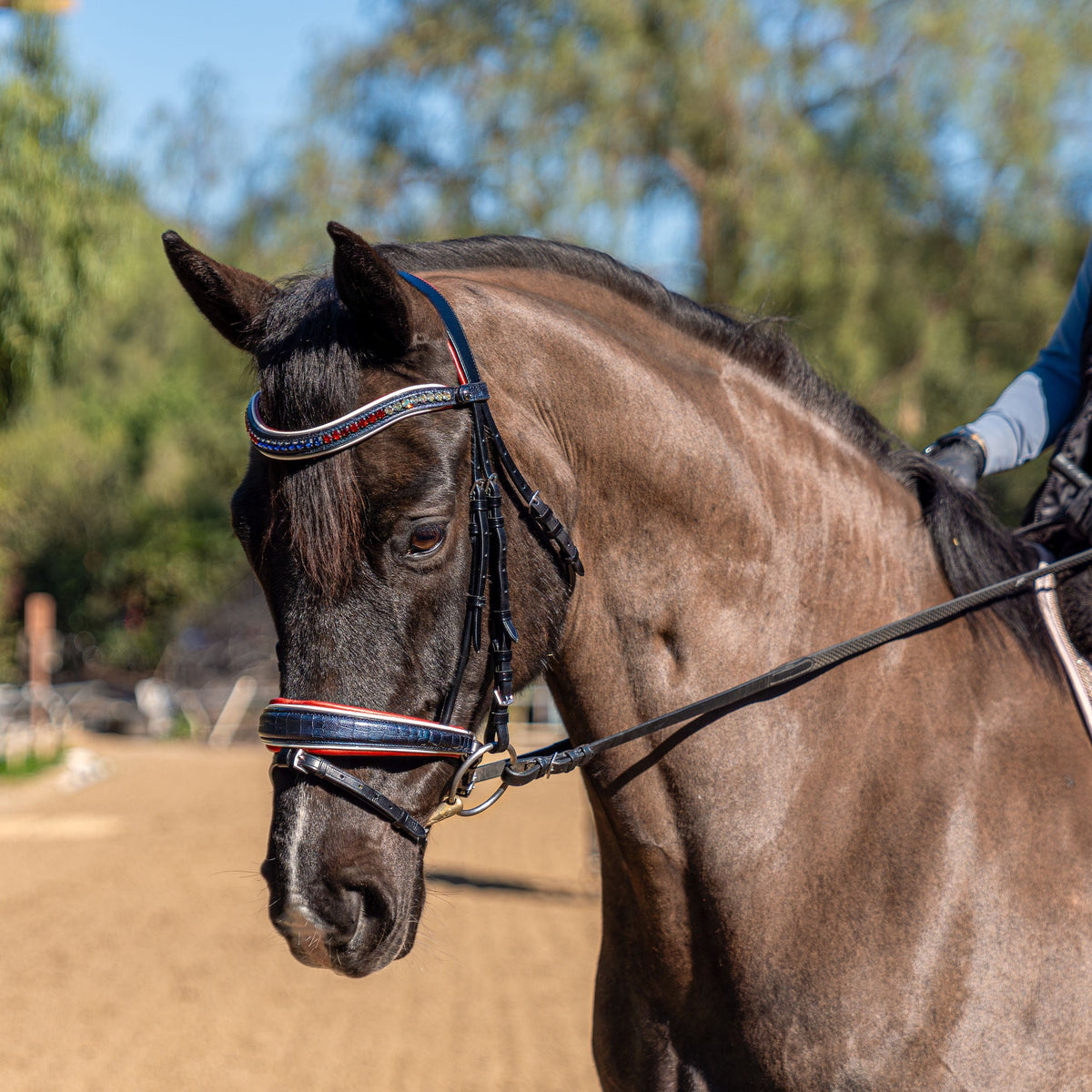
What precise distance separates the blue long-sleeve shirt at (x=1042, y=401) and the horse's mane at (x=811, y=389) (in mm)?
304

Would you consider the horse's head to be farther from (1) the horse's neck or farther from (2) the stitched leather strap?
(1) the horse's neck

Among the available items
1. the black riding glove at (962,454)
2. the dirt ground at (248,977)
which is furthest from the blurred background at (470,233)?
the black riding glove at (962,454)

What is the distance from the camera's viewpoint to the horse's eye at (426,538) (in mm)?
1668

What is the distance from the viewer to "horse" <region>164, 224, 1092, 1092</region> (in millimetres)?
1667

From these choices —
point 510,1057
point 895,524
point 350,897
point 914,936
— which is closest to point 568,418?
point 895,524

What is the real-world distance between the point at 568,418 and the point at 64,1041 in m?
5.61

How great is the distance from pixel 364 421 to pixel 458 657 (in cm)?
40

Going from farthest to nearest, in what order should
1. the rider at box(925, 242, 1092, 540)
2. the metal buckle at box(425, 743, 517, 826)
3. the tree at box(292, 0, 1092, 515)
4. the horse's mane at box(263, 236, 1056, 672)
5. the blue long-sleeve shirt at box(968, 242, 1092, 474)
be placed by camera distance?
the tree at box(292, 0, 1092, 515), the blue long-sleeve shirt at box(968, 242, 1092, 474), the rider at box(925, 242, 1092, 540), the horse's mane at box(263, 236, 1056, 672), the metal buckle at box(425, 743, 517, 826)

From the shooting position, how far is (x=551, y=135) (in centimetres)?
1306

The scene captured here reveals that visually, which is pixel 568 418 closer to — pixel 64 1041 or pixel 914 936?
pixel 914 936

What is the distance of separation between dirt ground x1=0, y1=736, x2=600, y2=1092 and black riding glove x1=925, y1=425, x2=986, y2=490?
58.9 inches

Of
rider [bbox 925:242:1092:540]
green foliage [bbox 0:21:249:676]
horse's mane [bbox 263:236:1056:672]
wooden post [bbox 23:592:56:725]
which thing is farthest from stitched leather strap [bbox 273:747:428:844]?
wooden post [bbox 23:592:56:725]

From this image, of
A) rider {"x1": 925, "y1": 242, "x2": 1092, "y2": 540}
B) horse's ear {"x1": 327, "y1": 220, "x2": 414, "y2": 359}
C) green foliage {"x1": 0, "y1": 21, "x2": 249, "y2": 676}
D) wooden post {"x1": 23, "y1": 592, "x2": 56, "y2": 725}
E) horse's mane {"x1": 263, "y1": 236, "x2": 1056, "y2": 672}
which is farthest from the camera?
green foliage {"x1": 0, "y1": 21, "x2": 249, "y2": 676}

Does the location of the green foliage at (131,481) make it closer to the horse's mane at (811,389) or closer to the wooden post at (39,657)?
the wooden post at (39,657)
